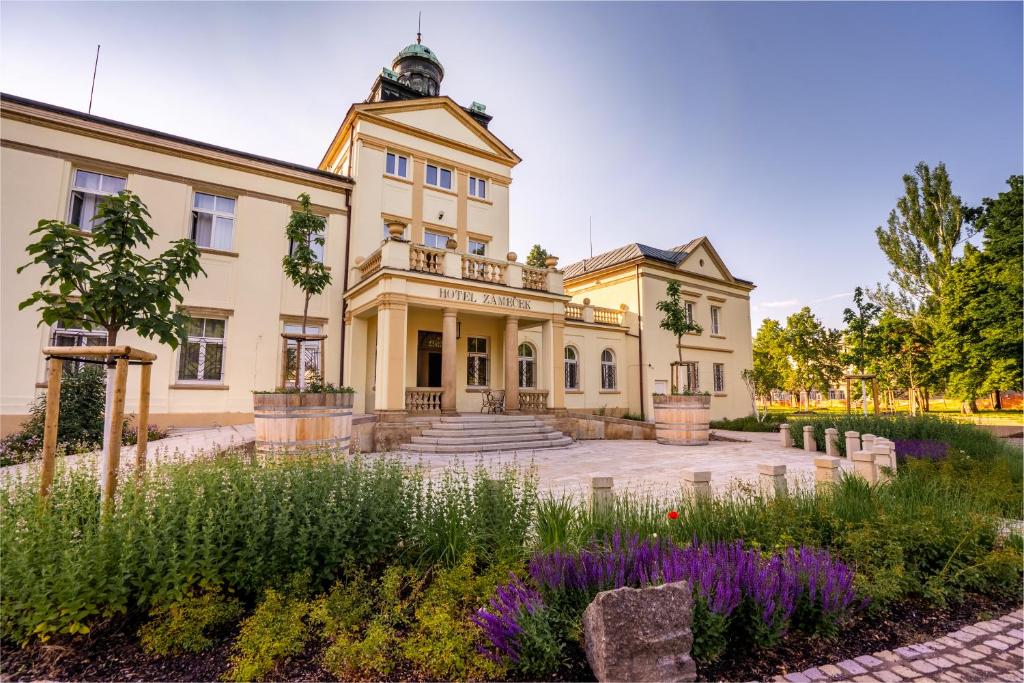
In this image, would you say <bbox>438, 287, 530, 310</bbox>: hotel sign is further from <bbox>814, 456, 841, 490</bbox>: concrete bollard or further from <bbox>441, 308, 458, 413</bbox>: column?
<bbox>814, 456, 841, 490</bbox>: concrete bollard

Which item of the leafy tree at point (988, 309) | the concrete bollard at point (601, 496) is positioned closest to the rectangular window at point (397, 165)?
the concrete bollard at point (601, 496)

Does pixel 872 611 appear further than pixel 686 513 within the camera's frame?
No

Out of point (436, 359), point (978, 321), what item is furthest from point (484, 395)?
point (978, 321)

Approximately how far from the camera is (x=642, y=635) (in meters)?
2.50

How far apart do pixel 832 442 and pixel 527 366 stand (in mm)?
10505

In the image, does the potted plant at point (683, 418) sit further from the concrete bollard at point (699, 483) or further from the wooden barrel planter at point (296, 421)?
the wooden barrel planter at point (296, 421)

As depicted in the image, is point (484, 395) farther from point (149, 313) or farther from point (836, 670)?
point (836, 670)

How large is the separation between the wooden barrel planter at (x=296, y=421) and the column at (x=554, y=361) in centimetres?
759

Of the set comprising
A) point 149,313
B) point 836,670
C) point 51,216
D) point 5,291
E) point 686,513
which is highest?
point 51,216

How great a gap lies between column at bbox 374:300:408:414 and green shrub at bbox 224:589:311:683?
9112 mm

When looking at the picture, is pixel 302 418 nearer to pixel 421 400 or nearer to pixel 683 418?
pixel 421 400

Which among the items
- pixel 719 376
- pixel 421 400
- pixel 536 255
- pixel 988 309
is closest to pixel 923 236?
pixel 988 309

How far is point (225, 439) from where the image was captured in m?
9.95

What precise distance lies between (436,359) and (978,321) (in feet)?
92.9
